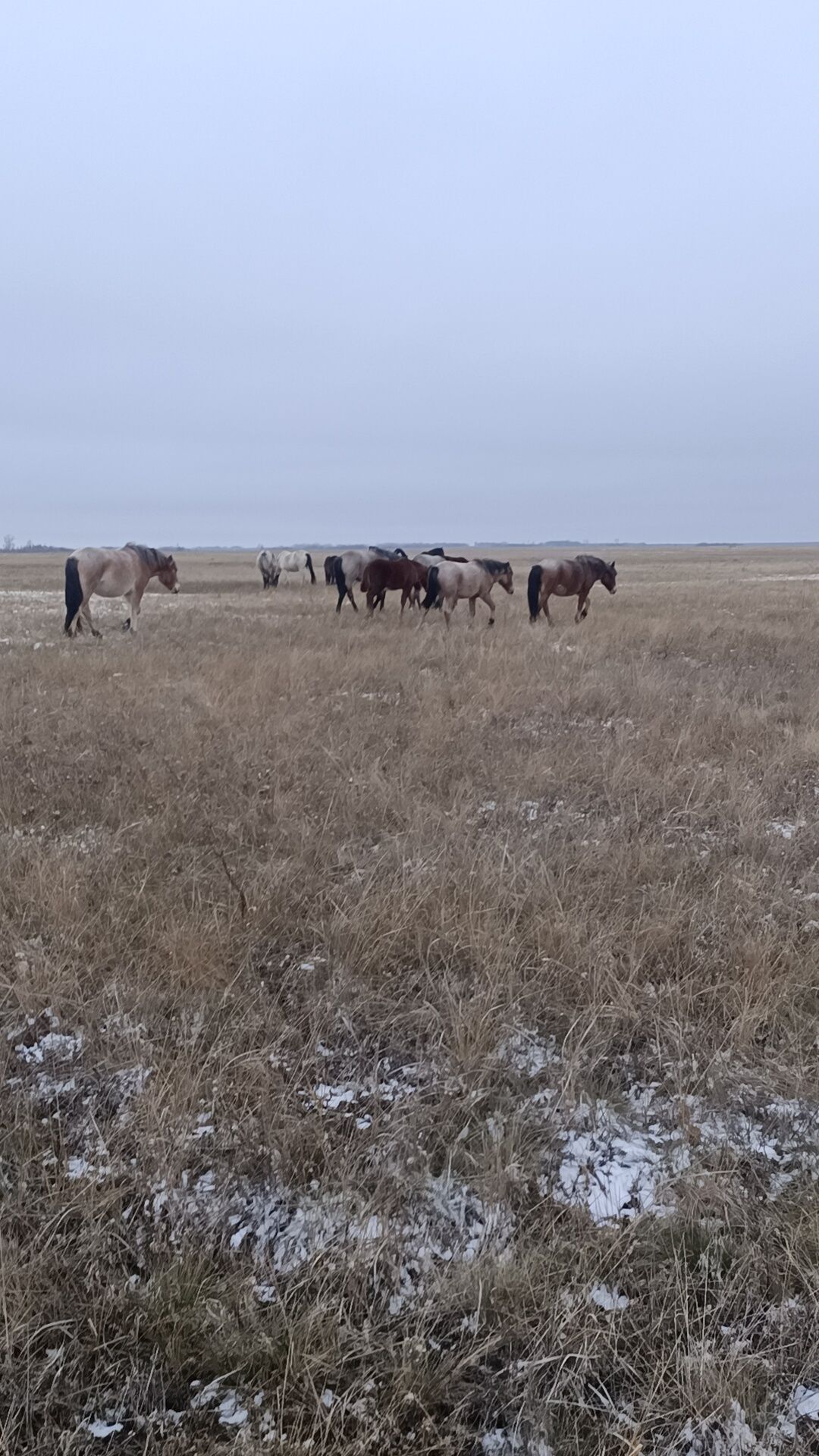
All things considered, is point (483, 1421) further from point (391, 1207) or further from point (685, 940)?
point (685, 940)

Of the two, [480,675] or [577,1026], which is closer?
[577,1026]

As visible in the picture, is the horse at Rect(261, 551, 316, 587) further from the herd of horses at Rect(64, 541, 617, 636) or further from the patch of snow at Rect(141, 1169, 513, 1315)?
the patch of snow at Rect(141, 1169, 513, 1315)

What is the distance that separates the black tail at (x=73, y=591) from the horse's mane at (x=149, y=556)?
1.55 m

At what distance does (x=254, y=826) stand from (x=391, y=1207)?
256cm

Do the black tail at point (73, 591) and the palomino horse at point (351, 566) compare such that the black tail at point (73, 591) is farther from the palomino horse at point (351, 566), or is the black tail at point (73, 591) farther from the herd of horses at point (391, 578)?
the palomino horse at point (351, 566)

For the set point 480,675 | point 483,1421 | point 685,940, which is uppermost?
point 480,675

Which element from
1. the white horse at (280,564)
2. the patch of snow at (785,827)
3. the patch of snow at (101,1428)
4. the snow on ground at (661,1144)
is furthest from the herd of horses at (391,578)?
the patch of snow at (101,1428)

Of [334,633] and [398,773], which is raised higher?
[334,633]

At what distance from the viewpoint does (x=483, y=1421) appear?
1.37 meters

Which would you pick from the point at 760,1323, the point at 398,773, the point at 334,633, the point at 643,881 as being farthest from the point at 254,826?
the point at 334,633

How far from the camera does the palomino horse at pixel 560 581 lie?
1520 cm

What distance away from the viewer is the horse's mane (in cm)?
1438

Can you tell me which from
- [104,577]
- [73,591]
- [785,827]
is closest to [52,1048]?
[785,827]

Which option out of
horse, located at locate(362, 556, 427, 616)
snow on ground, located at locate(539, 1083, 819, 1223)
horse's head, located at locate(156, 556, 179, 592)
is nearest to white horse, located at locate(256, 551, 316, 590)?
horse's head, located at locate(156, 556, 179, 592)
